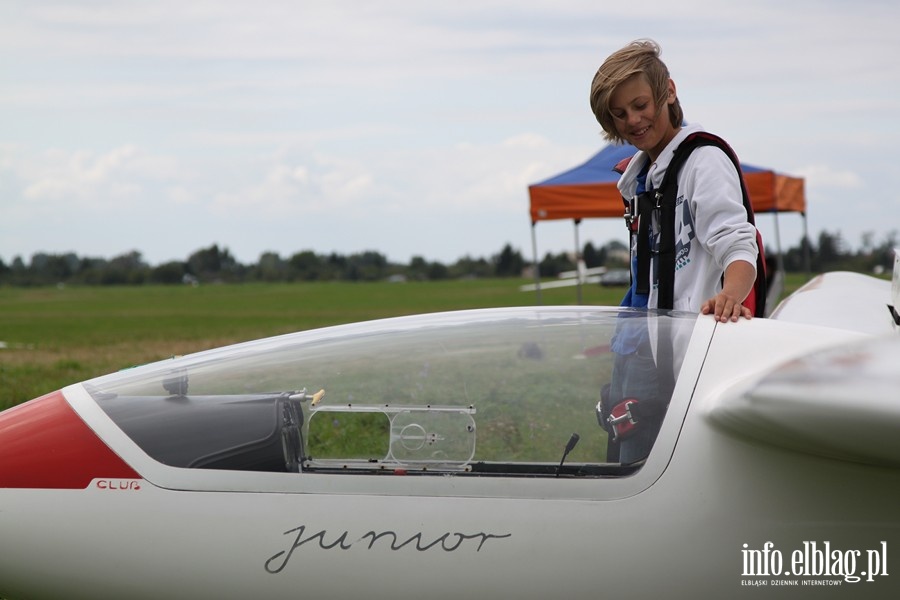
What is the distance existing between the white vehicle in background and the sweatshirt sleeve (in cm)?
28

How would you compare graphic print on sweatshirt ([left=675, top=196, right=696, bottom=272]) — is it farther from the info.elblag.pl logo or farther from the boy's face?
the info.elblag.pl logo

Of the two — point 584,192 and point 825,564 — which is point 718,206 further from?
point 584,192

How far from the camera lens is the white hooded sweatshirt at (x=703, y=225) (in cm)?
274

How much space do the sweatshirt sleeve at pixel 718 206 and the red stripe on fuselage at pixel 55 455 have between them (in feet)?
5.62

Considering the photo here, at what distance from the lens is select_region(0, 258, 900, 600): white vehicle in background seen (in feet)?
6.95

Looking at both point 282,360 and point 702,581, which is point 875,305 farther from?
point 282,360

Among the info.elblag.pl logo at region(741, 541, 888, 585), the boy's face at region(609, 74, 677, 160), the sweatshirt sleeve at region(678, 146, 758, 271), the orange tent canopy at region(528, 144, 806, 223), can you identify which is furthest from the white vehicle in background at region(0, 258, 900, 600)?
the orange tent canopy at region(528, 144, 806, 223)

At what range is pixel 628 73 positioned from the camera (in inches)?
111

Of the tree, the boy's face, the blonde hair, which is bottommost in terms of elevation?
the tree

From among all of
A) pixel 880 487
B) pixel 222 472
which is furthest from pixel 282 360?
pixel 880 487

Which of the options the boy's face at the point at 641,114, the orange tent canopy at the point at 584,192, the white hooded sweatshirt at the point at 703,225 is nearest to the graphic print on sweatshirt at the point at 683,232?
the white hooded sweatshirt at the point at 703,225

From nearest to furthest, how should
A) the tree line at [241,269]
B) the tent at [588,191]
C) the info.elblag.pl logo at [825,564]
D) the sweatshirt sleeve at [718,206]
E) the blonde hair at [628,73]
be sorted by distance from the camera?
the info.elblag.pl logo at [825,564] < the sweatshirt sleeve at [718,206] < the blonde hair at [628,73] < the tent at [588,191] < the tree line at [241,269]

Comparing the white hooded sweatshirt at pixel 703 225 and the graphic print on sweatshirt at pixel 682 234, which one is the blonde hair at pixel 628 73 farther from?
the graphic print on sweatshirt at pixel 682 234

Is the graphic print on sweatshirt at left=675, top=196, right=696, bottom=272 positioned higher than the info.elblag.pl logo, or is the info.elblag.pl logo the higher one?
the graphic print on sweatshirt at left=675, top=196, right=696, bottom=272
